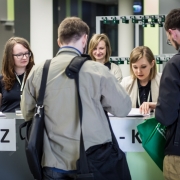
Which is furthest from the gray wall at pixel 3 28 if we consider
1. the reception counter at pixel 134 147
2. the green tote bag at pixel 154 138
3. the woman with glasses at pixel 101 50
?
the green tote bag at pixel 154 138

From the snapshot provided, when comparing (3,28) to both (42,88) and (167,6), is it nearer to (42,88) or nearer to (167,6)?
(167,6)

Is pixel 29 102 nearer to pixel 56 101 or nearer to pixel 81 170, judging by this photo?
pixel 56 101

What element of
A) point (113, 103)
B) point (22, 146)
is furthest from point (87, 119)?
point (22, 146)

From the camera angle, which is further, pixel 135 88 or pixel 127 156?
pixel 135 88

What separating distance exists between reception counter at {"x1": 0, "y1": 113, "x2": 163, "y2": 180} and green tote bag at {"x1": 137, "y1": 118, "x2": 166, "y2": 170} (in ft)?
0.97

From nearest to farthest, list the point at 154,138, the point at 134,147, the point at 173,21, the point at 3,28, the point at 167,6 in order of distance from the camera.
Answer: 1. the point at 173,21
2. the point at 154,138
3. the point at 134,147
4. the point at 167,6
5. the point at 3,28

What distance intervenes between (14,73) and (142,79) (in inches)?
43.3

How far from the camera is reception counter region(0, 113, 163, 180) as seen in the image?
2.81m

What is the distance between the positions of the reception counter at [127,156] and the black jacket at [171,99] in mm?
527

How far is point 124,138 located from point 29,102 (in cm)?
78

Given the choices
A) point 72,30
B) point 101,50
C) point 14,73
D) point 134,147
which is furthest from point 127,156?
point 101,50

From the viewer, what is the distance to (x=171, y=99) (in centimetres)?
222

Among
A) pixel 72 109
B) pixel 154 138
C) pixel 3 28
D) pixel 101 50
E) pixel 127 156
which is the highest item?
pixel 3 28

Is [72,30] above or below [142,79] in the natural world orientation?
above
